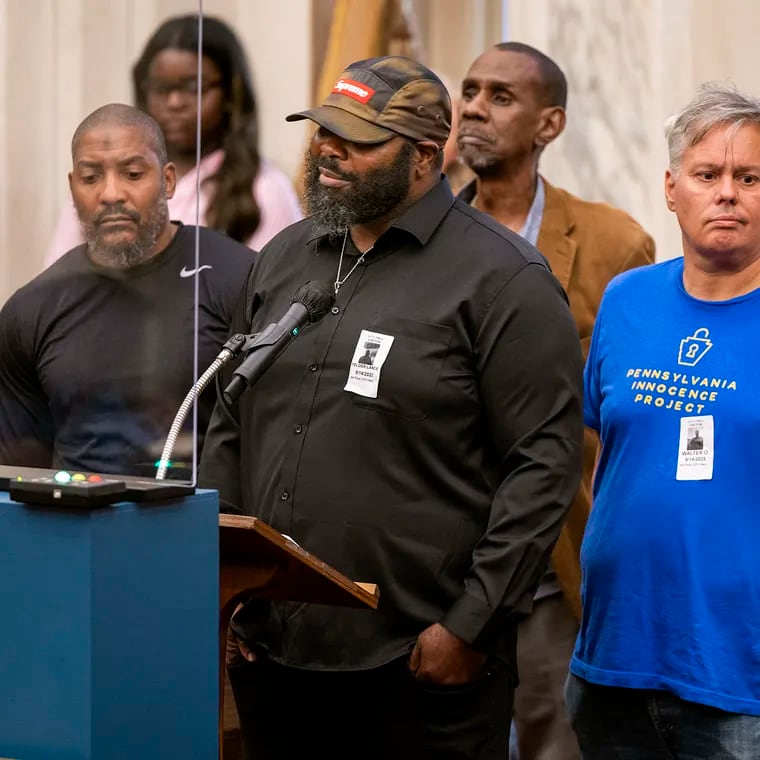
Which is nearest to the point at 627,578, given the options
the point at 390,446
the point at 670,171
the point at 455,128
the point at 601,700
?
the point at 601,700

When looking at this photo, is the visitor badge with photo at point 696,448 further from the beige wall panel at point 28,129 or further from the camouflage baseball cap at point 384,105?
the beige wall panel at point 28,129

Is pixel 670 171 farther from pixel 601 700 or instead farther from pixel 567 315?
pixel 601 700

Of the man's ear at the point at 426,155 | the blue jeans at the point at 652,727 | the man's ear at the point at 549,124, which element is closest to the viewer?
the blue jeans at the point at 652,727

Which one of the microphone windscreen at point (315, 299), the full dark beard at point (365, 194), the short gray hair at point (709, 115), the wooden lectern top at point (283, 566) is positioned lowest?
the wooden lectern top at point (283, 566)

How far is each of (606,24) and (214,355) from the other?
11.9 ft

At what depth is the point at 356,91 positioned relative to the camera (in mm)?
3408

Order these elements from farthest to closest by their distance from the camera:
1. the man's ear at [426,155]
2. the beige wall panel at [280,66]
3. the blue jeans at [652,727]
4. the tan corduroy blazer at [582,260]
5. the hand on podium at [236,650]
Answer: the beige wall panel at [280,66]
the tan corduroy blazer at [582,260]
the man's ear at [426,155]
the hand on podium at [236,650]
the blue jeans at [652,727]

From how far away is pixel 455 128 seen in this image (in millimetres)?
5355

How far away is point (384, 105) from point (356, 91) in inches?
2.6

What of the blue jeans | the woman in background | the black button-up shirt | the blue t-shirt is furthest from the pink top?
the blue jeans

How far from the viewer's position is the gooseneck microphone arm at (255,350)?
2.58m

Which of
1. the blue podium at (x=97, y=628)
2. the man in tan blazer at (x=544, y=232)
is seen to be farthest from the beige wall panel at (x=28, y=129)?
the man in tan blazer at (x=544, y=232)

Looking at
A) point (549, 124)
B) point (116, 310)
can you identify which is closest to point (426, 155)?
point (116, 310)

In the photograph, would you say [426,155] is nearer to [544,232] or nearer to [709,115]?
[709,115]
